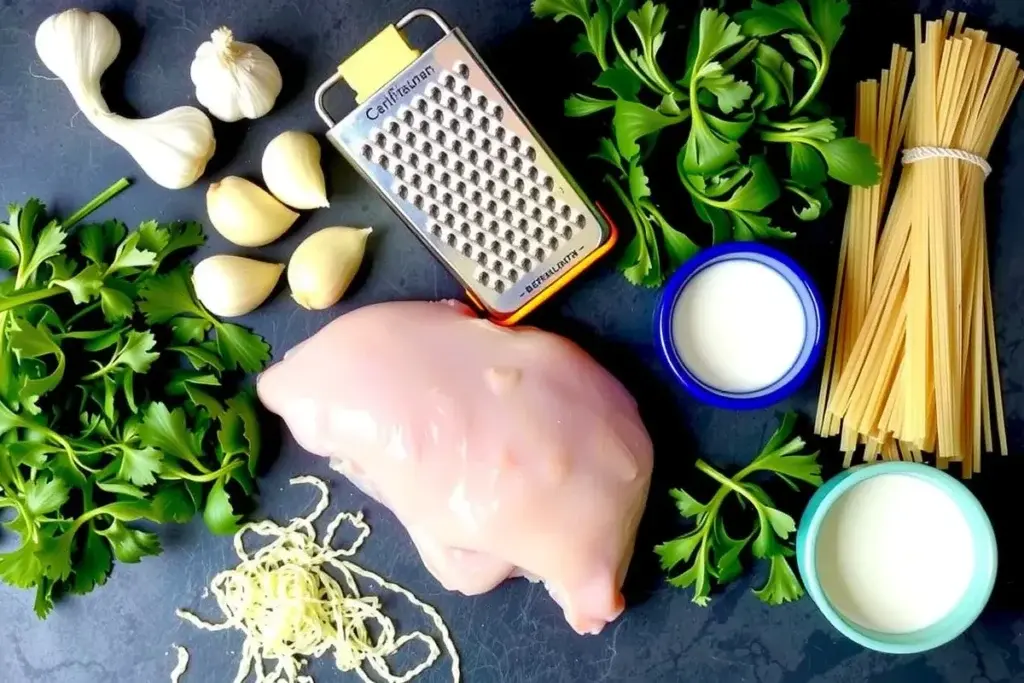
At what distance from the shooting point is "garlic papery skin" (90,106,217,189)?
3.88ft

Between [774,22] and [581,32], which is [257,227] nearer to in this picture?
[581,32]

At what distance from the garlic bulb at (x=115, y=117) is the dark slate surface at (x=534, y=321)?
4 centimetres

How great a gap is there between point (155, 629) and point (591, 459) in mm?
573

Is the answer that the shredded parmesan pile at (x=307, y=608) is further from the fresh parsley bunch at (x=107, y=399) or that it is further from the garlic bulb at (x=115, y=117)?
the garlic bulb at (x=115, y=117)

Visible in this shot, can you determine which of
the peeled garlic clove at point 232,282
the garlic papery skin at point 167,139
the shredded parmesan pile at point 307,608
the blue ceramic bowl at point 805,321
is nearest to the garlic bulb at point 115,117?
the garlic papery skin at point 167,139

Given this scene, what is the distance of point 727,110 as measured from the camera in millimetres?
1021

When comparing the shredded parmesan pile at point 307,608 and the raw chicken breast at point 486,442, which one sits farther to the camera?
the shredded parmesan pile at point 307,608

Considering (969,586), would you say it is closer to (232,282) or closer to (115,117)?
(232,282)

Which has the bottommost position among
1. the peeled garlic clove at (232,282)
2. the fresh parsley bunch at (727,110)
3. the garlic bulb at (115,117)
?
the fresh parsley bunch at (727,110)

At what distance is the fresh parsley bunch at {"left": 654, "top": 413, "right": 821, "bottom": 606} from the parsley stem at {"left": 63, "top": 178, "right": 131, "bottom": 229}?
73 centimetres

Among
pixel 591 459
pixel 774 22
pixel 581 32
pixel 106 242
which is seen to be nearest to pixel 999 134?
pixel 774 22

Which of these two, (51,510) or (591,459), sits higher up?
(51,510)

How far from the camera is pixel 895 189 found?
3.85ft

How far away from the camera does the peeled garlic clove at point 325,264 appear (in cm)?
118
